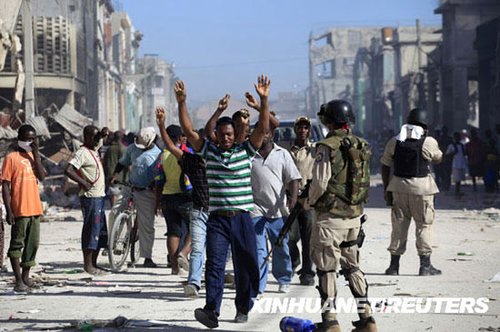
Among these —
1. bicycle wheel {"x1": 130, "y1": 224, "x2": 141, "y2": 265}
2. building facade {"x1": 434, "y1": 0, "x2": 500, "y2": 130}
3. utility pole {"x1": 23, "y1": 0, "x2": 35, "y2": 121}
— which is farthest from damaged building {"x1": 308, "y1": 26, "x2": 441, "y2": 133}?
bicycle wheel {"x1": 130, "y1": 224, "x2": 141, "y2": 265}

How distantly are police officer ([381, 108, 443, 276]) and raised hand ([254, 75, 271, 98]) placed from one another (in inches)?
133

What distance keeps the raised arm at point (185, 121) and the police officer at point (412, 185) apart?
341 cm

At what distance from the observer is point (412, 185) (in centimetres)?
1110

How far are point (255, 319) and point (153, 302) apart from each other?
145cm

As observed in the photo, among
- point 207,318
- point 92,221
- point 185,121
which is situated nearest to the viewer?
point 207,318

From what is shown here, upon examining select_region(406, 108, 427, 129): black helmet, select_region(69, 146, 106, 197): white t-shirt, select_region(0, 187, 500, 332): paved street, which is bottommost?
select_region(0, 187, 500, 332): paved street

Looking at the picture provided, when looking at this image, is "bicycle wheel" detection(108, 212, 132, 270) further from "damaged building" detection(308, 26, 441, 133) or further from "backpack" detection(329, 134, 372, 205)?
"damaged building" detection(308, 26, 441, 133)

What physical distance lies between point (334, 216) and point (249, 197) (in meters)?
1.04

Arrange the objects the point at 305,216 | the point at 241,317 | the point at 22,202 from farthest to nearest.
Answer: the point at 305,216
the point at 22,202
the point at 241,317

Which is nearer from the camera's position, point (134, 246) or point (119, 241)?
point (119, 241)

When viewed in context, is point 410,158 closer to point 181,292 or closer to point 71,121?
point 181,292

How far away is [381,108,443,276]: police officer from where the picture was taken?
11.1 meters

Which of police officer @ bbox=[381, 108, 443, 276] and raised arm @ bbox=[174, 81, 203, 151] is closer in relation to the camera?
raised arm @ bbox=[174, 81, 203, 151]

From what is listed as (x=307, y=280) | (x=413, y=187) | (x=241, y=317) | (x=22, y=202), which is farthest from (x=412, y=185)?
(x=22, y=202)
